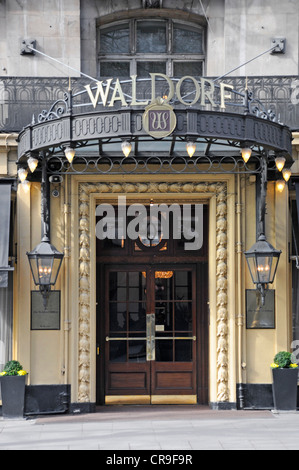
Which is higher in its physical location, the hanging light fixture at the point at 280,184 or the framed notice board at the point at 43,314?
the hanging light fixture at the point at 280,184

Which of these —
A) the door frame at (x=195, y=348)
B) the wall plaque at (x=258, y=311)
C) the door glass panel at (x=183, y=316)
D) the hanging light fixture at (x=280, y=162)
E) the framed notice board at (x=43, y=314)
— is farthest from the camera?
the door glass panel at (x=183, y=316)

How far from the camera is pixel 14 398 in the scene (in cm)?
1391

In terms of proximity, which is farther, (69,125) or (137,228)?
(137,228)

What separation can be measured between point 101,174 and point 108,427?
4687mm

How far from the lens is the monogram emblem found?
12.4 metres

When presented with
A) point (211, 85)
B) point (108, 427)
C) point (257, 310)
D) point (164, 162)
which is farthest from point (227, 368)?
point (211, 85)

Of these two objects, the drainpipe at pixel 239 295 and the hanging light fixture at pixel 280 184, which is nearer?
the drainpipe at pixel 239 295

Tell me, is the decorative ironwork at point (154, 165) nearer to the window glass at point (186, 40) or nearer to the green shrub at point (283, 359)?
the window glass at point (186, 40)

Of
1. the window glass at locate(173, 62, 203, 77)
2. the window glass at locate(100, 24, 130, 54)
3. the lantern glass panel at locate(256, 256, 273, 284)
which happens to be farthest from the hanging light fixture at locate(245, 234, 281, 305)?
the window glass at locate(100, 24, 130, 54)

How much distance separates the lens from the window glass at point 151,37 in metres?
16.1

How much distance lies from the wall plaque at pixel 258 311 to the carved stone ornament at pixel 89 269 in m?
0.43

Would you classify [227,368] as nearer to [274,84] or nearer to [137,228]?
[137,228]

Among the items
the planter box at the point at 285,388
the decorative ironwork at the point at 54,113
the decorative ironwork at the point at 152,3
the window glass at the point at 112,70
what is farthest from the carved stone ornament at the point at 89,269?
the decorative ironwork at the point at 152,3
